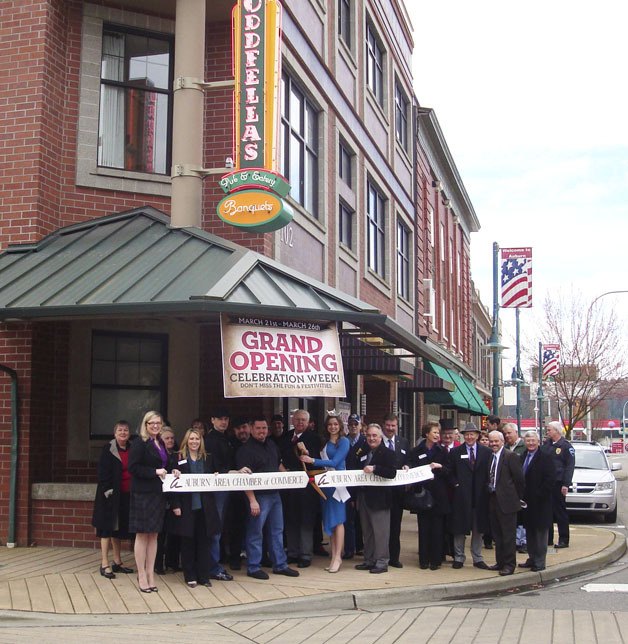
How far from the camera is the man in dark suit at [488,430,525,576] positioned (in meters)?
10.6

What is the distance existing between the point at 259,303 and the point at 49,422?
158 inches

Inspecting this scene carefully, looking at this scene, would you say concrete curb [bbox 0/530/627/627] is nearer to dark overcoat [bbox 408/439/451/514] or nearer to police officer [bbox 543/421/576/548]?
dark overcoat [bbox 408/439/451/514]

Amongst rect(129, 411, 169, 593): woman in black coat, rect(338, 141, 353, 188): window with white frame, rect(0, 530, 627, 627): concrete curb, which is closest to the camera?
rect(0, 530, 627, 627): concrete curb

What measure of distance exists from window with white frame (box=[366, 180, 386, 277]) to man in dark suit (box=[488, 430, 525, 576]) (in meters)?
11.2

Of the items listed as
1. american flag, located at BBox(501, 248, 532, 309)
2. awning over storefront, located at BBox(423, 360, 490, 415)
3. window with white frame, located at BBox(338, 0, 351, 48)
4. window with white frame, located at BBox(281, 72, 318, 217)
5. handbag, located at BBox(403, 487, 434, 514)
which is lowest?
handbag, located at BBox(403, 487, 434, 514)

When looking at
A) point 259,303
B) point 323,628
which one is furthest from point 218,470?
point 323,628

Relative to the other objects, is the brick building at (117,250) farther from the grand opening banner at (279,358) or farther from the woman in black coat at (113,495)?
the woman in black coat at (113,495)

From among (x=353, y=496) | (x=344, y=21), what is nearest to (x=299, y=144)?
(x=344, y=21)

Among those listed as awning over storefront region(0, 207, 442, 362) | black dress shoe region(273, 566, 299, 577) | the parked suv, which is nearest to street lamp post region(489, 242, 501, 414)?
the parked suv

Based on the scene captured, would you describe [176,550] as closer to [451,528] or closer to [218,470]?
[218,470]

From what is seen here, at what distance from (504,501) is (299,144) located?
27.8 ft

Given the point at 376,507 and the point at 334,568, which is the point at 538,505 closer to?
the point at 376,507

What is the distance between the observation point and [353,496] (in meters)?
12.0

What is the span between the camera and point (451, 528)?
11.2 metres
